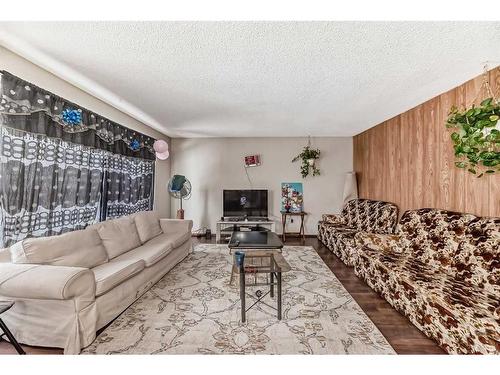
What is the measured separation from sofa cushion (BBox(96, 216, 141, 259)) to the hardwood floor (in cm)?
108

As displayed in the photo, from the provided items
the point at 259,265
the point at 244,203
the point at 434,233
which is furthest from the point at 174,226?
the point at 434,233

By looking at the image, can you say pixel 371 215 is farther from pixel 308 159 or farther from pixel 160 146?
pixel 160 146

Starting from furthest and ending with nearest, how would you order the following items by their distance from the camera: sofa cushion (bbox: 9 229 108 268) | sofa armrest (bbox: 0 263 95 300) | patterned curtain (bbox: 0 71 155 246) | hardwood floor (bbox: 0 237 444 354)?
patterned curtain (bbox: 0 71 155 246) < sofa cushion (bbox: 9 229 108 268) < hardwood floor (bbox: 0 237 444 354) < sofa armrest (bbox: 0 263 95 300)

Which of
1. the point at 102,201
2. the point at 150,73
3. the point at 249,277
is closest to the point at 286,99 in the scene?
the point at 150,73

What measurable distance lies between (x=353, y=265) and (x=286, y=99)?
2563 mm

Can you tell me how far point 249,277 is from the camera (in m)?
3.12

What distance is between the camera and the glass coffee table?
2.22m

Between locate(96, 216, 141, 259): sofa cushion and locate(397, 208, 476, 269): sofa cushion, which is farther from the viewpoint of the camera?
locate(96, 216, 141, 259): sofa cushion

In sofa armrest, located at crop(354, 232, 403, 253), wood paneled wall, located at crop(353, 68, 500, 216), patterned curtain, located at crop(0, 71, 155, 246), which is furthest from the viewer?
sofa armrest, located at crop(354, 232, 403, 253)

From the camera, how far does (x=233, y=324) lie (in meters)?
2.14

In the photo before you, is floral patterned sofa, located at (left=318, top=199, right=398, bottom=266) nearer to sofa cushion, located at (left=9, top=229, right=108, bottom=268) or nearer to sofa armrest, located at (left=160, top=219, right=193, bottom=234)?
sofa armrest, located at (left=160, top=219, right=193, bottom=234)

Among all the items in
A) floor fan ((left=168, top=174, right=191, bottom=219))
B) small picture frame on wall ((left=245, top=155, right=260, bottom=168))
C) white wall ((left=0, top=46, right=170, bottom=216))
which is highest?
white wall ((left=0, top=46, right=170, bottom=216))

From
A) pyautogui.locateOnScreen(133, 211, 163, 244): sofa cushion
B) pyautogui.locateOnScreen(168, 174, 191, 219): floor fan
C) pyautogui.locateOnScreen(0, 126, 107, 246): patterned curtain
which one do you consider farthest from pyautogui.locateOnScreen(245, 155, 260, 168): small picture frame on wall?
pyautogui.locateOnScreen(0, 126, 107, 246): patterned curtain

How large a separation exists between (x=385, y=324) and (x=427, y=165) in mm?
2052
